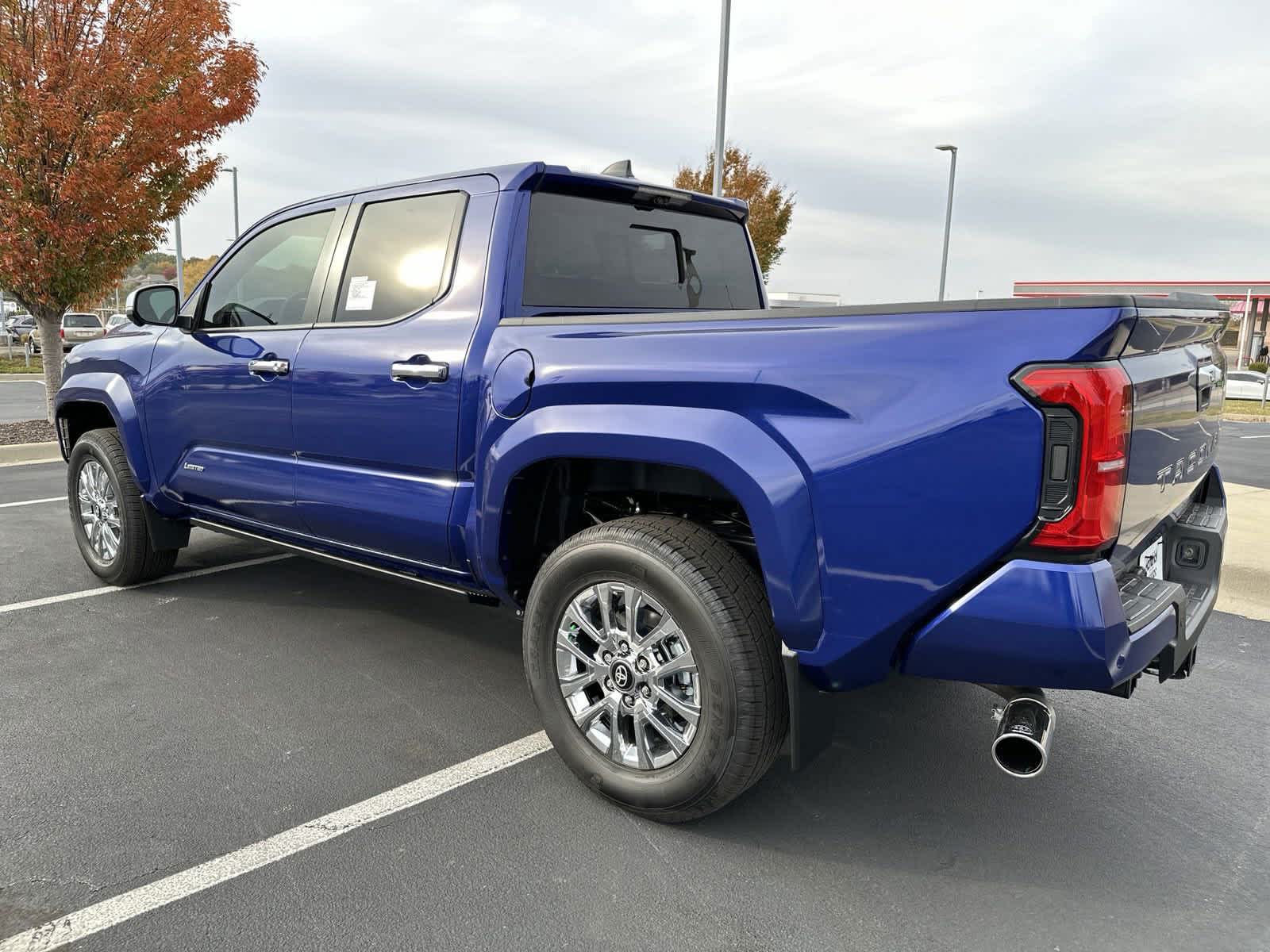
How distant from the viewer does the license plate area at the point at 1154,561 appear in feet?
8.44

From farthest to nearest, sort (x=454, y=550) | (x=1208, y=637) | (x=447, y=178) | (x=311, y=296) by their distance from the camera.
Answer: (x=1208, y=637) < (x=311, y=296) < (x=447, y=178) < (x=454, y=550)

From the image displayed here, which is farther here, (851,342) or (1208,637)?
(1208,637)

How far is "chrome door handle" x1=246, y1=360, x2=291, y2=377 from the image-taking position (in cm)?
384

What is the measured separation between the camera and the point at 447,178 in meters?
3.57

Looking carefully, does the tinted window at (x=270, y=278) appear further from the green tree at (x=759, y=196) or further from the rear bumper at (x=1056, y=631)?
the green tree at (x=759, y=196)

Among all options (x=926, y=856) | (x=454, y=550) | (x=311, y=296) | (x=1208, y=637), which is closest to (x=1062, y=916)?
(x=926, y=856)

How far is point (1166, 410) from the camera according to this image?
2371 millimetres

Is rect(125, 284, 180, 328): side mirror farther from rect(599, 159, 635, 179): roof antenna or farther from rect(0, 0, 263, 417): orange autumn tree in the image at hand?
rect(0, 0, 263, 417): orange autumn tree

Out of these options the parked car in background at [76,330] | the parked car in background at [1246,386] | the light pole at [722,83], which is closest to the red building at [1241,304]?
the parked car in background at [1246,386]

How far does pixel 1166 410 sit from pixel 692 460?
118cm

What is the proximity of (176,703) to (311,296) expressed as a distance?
1670 millimetres

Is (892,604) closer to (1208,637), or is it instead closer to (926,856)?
(926,856)

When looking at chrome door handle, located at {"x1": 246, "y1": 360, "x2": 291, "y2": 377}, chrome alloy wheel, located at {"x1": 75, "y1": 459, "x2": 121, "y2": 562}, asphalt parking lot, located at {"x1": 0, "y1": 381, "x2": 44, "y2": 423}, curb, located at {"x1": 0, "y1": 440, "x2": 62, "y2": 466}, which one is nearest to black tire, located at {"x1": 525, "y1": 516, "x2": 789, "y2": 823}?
chrome door handle, located at {"x1": 246, "y1": 360, "x2": 291, "y2": 377}

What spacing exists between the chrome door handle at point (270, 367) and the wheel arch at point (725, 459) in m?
1.30
